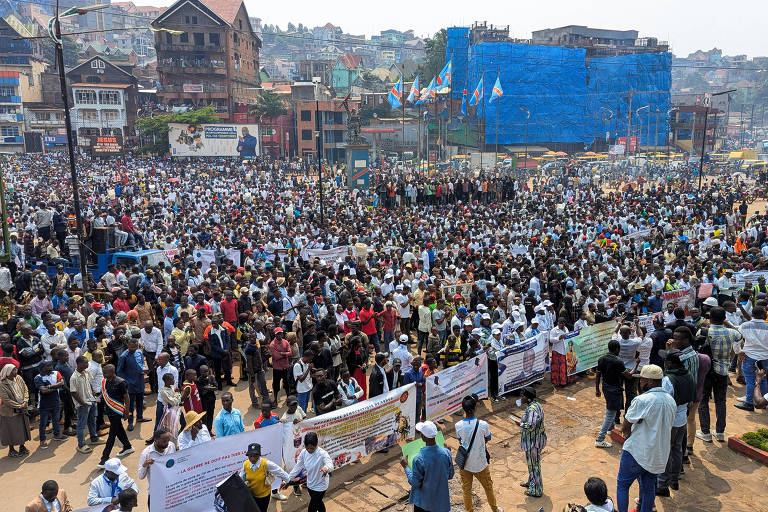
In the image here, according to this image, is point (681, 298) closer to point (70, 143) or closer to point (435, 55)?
point (70, 143)

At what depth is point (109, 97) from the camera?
2559 inches

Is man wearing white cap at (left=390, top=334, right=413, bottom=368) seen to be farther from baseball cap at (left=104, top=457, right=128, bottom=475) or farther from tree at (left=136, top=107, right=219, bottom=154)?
tree at (left=136, top=107, right=219, bottom=154)

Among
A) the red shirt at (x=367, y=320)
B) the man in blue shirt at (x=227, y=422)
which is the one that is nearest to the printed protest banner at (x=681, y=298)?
the red shirt at (x=367, y=320)

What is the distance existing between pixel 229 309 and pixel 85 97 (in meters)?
61.6

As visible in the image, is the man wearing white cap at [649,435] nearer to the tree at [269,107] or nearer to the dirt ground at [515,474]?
the dirt ground at [515,474]

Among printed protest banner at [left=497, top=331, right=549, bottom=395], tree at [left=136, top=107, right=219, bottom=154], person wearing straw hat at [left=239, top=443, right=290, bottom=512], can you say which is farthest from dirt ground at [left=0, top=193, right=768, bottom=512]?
tree at [left=136, top=107, right=219, bottom=154]

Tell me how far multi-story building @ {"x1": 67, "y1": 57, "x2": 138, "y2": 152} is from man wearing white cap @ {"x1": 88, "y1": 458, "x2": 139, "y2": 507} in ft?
205

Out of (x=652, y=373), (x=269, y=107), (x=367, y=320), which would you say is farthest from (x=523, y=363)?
(x=269, y=107)

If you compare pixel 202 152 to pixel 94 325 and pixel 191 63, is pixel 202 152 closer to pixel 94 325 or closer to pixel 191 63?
pixel 191 63

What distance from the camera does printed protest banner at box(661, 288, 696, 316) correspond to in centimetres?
1318

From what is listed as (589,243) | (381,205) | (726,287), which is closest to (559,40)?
(381,205)

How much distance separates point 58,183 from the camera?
126 feet

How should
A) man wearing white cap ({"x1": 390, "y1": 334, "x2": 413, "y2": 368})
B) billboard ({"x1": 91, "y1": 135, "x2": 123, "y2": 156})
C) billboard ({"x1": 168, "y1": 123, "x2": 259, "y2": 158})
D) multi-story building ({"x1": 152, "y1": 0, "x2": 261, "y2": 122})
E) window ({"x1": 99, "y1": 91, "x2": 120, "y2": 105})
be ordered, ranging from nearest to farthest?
man wearing white cap ({"x1": 390, "y1": 334, "x2": 413, "y2": 368}), billboard ({"x1": 168, "y1": 123, "x2": 259, "y2": 158}), billboard ({"x1": 91, "y1": 135, "x2": 123, "y2": 156}), window ({"x1": 99, "y1": 91, "x2": 120, "y2": 105}), multi-story building ({"x1": 152, "y1": 0, "x2": 261, "y2": 122})

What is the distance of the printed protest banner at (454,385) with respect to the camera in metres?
9.04
